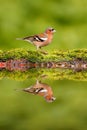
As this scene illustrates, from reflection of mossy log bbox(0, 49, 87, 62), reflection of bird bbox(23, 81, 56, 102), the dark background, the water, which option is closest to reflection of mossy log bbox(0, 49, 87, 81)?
reflection of mossy log bbox(0, 49, 87, 62)

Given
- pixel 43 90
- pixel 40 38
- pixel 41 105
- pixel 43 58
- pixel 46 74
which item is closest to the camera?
pixel 41 105

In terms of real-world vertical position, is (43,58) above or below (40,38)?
below

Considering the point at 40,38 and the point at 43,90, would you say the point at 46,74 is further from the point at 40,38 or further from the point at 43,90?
the point at 43,90

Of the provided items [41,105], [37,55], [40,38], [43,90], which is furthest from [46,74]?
[41,105]

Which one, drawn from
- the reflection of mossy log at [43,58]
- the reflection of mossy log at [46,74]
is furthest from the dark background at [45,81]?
the reflection of mossy log at [43,58]

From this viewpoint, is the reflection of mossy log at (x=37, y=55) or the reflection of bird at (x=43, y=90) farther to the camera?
the reflection of mossy log at (x=37, y=55)

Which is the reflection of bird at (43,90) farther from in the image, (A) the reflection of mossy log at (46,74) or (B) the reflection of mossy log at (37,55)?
(B) the reflection of mossy log at (37,55)

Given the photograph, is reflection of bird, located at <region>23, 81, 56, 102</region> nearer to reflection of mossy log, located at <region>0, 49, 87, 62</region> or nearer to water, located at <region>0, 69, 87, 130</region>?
water, located at <region>0, 69, 87, 130</region>

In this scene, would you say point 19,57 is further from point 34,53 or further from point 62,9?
point 62,9
